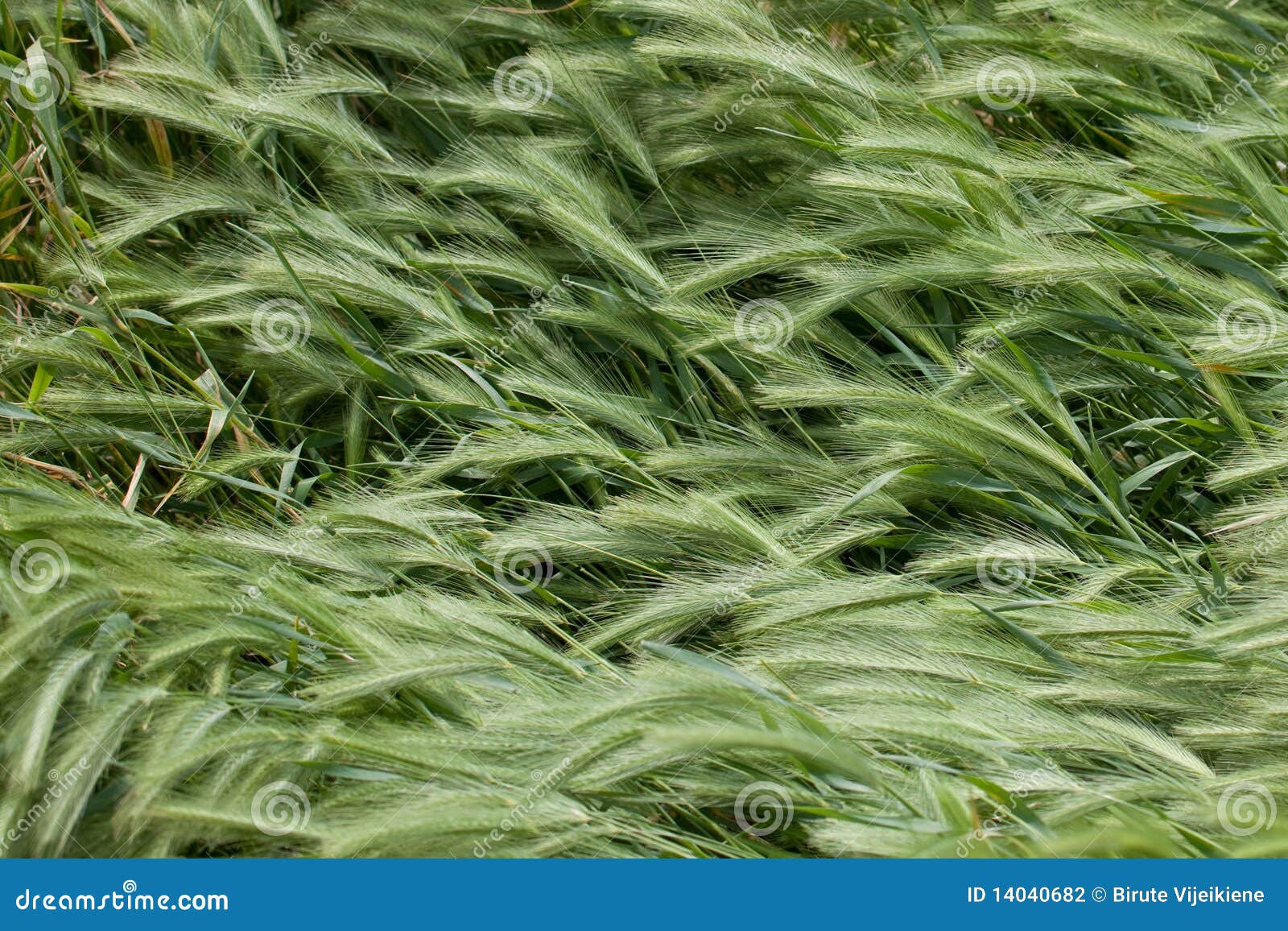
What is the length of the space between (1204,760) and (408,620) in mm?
1187

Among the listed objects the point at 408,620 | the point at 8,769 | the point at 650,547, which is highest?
the point at 650,547

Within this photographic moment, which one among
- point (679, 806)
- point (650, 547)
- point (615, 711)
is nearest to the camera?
point (615, 711)

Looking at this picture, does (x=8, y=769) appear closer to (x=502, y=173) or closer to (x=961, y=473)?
(x=502, y=173)

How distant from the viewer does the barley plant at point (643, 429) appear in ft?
4.65

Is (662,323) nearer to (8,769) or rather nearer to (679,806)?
(679,806)

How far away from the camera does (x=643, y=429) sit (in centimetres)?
190

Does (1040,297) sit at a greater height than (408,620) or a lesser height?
greater

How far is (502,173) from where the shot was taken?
6.45 ft

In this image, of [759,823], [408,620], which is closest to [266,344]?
[408,620]

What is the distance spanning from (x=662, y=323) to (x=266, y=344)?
72 cm

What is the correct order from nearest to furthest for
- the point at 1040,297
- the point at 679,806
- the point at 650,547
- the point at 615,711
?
the point at 615,711 < the point at 679,806 < the point at 650,547 < the point at 1040,297

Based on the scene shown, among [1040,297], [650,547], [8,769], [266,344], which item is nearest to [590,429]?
[650,547]

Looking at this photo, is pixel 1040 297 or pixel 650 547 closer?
pixel 650 547

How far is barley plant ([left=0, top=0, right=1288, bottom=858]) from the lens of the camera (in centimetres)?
142
